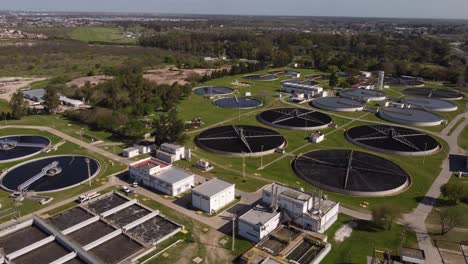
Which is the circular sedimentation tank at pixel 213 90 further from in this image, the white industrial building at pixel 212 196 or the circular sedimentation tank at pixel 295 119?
the white industrial building at pixel 212 196

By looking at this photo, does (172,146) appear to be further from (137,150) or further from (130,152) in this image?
(130,152)

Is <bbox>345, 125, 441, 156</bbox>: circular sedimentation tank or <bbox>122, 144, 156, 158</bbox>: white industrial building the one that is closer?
<bbox>122, 144, 156, 158</bbox>: white industrial building

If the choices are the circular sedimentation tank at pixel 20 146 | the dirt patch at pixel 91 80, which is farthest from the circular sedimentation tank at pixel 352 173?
the dirt patch at pixel 91 80

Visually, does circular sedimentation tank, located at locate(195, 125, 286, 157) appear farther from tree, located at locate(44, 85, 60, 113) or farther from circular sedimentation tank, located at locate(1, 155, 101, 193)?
tree, located at locate(44, 85, 60, 113)

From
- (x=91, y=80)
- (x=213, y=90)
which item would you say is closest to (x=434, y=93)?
(x=213, y=90)

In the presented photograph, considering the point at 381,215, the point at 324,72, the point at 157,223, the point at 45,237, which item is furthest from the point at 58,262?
the point at 324,72

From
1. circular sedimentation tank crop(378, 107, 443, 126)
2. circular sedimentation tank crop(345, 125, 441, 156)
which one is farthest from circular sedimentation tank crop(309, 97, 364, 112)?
circular sedimentation tank crop(345, 125, 441, 156)
